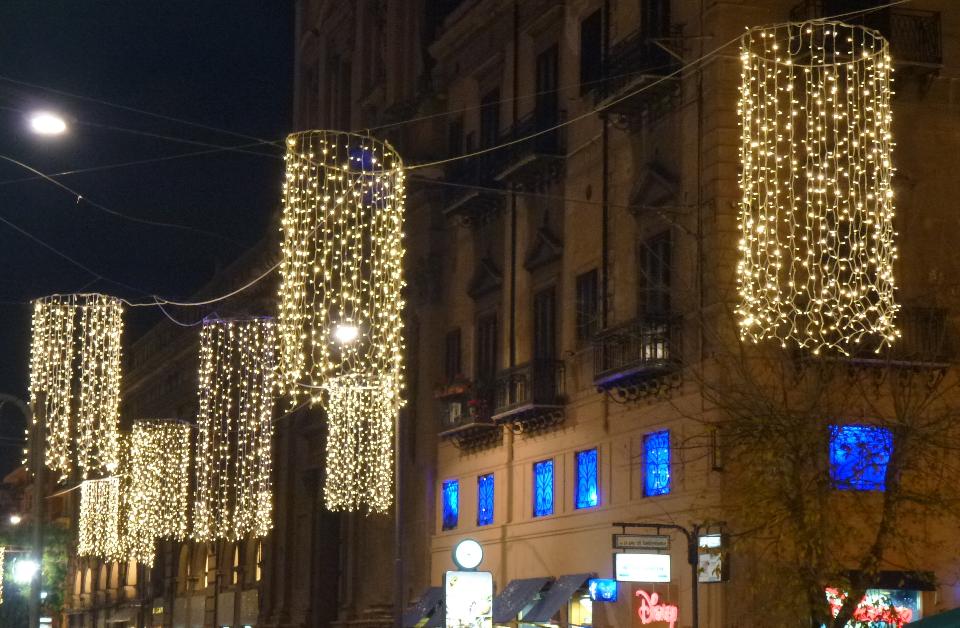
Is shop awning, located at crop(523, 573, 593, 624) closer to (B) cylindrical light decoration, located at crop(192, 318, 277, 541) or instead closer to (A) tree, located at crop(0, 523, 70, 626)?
(B) cylindrical light decoration, located at crop(192, 318, 277, 541)

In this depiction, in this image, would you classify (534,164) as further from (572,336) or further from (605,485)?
(605,485)

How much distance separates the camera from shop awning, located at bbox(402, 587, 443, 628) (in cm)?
4219

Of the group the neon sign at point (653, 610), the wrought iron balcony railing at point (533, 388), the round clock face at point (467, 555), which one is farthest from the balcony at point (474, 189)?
the round clock face at point (467, 555)

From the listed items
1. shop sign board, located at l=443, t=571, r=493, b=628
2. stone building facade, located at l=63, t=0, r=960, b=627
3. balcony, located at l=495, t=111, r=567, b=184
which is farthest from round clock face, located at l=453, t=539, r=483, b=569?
balcony, located at l=495, t=111, r=567, b=184

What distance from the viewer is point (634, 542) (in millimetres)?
29469

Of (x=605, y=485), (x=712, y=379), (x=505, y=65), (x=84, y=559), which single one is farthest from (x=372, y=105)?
(x=84, y=559)

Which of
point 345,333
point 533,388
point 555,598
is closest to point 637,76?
point 345,333

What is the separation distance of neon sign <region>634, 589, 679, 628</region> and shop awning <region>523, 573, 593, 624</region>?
2183 mm

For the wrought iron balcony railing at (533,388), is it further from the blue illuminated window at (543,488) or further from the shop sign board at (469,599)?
the shop sign board at (469,599)

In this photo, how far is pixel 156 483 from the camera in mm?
58656

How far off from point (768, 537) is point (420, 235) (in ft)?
76.7

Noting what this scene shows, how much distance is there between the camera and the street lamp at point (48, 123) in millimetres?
20625

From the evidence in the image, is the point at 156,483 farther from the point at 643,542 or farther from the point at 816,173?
the point at 816,173

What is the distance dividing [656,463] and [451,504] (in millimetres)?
12039
